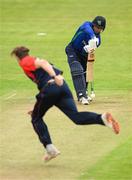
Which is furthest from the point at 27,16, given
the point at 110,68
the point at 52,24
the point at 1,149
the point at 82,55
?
the point at 1,149

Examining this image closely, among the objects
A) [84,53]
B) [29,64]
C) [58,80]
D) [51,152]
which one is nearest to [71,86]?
[84,53]

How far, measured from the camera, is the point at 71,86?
67.5 ft

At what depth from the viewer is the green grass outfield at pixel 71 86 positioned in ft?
41.1

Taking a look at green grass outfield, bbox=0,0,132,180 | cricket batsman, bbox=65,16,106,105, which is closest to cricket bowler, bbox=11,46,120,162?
green grass outfield, bbox=0,0,132,180

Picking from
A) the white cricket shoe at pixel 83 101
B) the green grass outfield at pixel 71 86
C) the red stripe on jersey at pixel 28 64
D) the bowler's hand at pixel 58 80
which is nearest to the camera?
the bowler's hand at pixel 58 80

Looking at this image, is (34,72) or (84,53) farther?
(84,53)

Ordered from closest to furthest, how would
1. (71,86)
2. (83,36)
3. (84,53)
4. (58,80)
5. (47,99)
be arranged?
(58,80) < (47,99) < (83,36) < (84,53) < (71,86)

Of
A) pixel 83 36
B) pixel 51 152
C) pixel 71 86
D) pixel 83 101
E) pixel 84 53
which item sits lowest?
pixel 71 86

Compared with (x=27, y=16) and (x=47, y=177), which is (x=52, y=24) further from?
(x=47, y=177)

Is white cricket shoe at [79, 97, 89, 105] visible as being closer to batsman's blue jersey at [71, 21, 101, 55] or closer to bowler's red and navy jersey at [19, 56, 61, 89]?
batsman's blue jersey at [71, 21, 101, 55]

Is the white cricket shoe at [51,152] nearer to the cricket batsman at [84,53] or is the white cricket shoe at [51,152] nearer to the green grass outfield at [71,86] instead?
the green grass outfield at [71,86]

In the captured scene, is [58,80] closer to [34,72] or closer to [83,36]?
[34,72]

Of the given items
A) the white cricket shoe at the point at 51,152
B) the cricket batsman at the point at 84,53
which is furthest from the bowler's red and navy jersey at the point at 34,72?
the cricket batsman at the point at 84,53

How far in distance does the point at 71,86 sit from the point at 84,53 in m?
2.60
